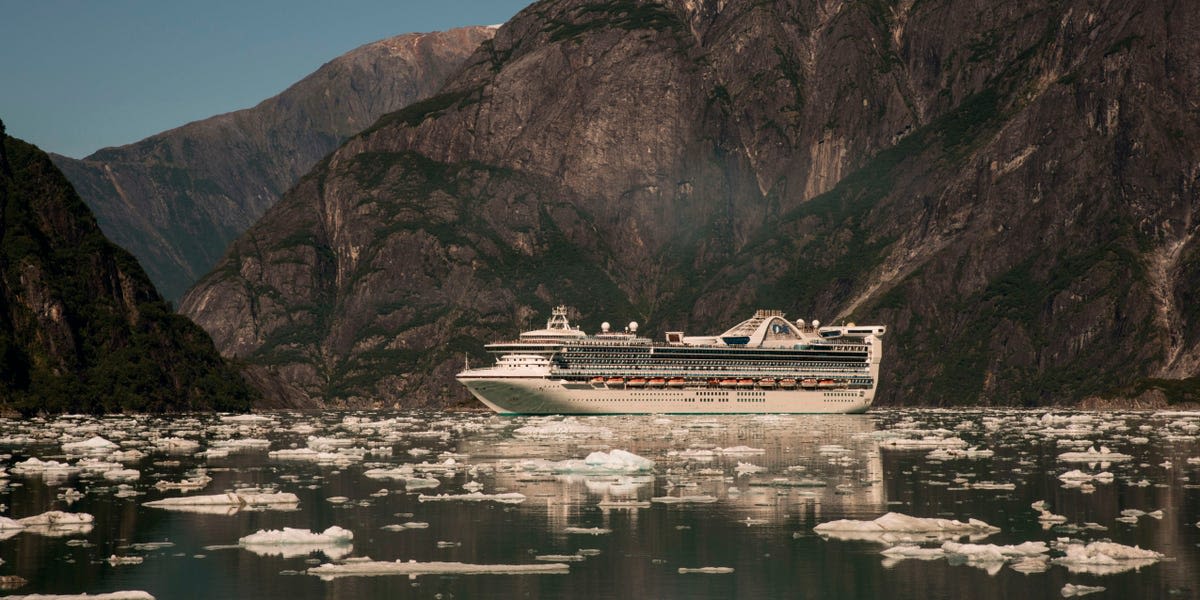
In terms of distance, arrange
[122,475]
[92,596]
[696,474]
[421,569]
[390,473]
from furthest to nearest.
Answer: [696,474] → [390,473] → [122,475] → [421,569] → [92,596]

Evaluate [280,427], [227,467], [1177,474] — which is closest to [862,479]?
[1177,474]

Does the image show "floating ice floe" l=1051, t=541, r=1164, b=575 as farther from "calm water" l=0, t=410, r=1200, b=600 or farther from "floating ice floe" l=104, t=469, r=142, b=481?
"floating ice floe" l=104, t=469, r=142, b=481

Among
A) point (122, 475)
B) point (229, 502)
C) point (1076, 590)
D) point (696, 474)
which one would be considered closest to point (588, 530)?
point (229, 502)

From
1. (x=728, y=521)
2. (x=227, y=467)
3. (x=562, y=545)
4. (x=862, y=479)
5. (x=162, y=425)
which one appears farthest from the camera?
(x=162, y=425)

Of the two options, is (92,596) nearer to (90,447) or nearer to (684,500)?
(684,500)

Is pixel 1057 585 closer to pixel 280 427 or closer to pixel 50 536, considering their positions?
pixel 50 536
